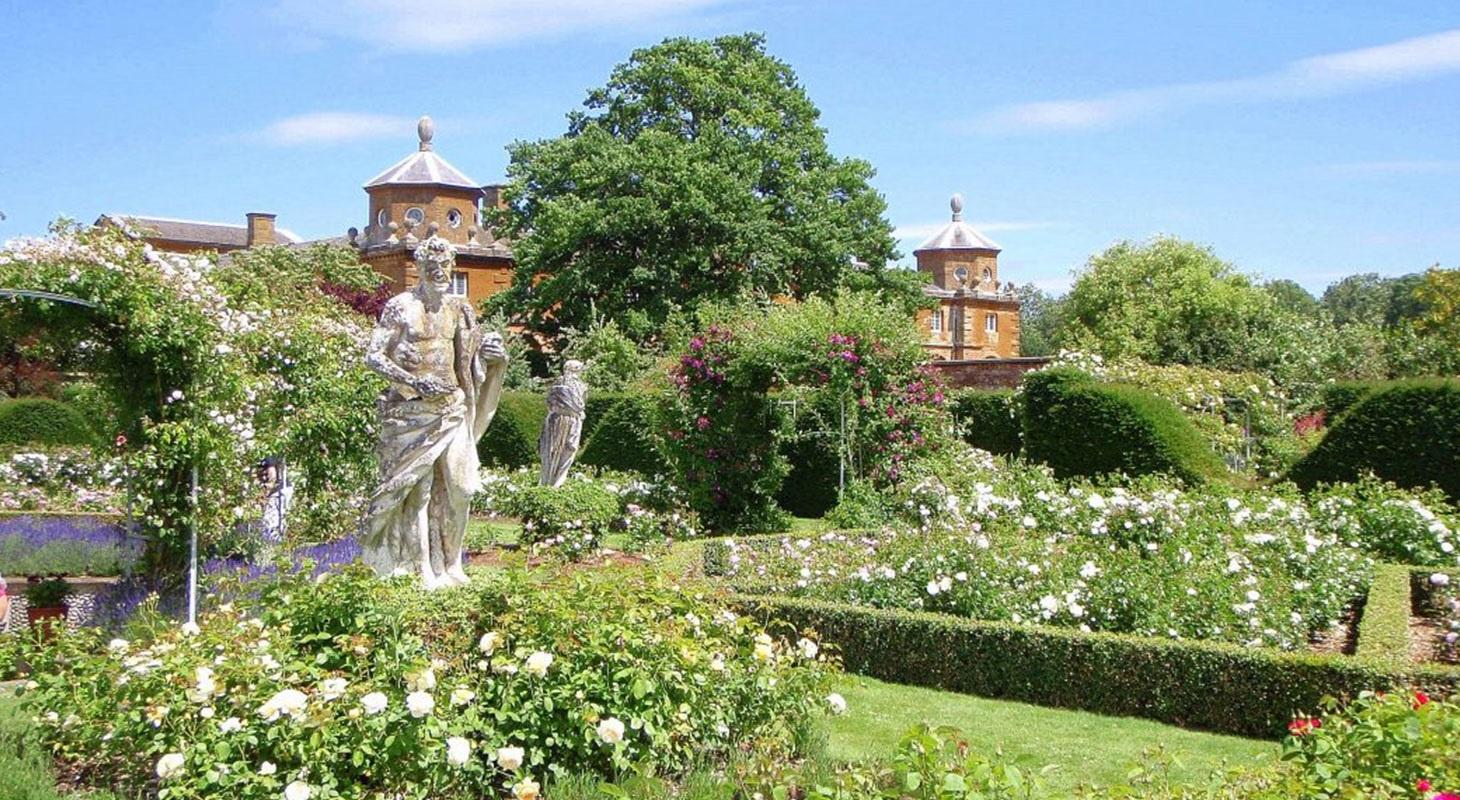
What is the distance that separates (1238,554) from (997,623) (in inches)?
103

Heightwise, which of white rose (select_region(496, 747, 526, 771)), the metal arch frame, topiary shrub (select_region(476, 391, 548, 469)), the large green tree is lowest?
white rose (select_region(496, 747, 526, 771))

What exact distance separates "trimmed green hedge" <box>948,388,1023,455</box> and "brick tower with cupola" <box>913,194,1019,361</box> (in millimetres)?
42806

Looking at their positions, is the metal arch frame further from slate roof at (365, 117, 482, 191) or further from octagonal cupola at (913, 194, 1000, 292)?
octagonal cupola at (913, 194, 1000, 292)

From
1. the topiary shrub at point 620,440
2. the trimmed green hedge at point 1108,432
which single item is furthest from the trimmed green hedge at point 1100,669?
the topiary shrub at point 620,440

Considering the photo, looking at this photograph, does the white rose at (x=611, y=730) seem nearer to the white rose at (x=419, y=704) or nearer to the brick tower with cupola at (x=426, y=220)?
the white rose at (x=419, y=704)

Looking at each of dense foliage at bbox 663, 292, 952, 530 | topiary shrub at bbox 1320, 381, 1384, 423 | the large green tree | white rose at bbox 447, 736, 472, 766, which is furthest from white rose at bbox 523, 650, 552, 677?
the large green tree

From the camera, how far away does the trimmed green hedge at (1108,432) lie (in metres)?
15.9

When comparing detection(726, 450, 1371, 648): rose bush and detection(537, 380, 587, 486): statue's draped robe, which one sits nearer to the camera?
detection(726, 450, 1371, 648): rose bush

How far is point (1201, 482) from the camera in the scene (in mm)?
15430

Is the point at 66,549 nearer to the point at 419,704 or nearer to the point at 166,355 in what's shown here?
the point at 166,355

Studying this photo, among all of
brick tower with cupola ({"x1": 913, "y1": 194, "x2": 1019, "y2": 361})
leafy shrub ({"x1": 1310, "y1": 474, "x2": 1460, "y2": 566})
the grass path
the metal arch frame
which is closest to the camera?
the grass path

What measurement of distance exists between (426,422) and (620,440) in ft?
51.4

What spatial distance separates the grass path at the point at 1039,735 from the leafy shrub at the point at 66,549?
5.91 metres

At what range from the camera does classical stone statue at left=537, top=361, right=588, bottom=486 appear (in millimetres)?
16016
